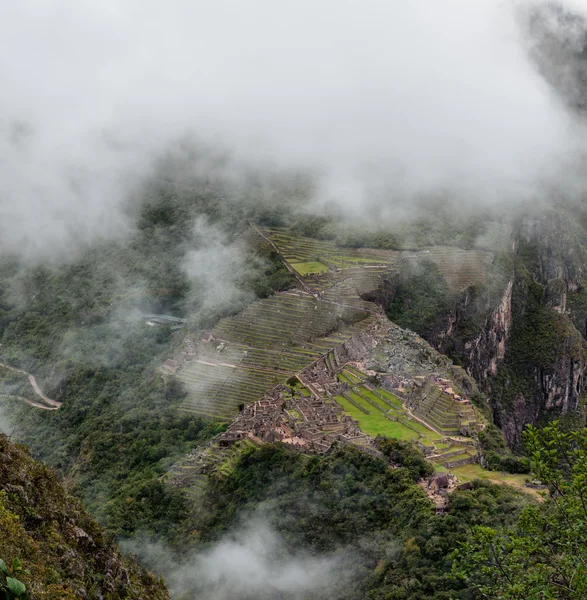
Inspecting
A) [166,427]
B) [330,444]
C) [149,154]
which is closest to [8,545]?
[330,444]

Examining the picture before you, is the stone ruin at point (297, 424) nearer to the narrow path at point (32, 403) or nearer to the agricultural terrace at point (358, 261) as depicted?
the narrow path at point (32, 403)

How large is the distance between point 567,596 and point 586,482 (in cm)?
264

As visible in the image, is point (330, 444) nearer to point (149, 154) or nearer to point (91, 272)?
point (91, 272)

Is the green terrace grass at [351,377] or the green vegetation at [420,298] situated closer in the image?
the green terrace grass at [351,377]

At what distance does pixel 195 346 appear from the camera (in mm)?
58312

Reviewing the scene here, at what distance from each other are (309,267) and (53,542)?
51.4 metres

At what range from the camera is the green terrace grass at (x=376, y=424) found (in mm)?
42472

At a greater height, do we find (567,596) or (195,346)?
(567,596)

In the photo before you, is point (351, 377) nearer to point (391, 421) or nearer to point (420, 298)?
point (391, 421)

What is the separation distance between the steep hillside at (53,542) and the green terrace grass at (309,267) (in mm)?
45496

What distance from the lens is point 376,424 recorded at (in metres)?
44.2

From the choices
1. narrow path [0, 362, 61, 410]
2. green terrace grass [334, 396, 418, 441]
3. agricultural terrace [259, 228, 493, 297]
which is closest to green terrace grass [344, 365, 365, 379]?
green terrace grass [334, 396, 418, 441]

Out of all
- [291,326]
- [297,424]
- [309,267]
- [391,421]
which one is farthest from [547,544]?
[309,267]

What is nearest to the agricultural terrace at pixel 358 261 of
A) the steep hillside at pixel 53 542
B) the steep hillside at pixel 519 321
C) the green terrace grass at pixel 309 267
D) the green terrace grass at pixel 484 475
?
the green terrace grass at pixel 309 267
